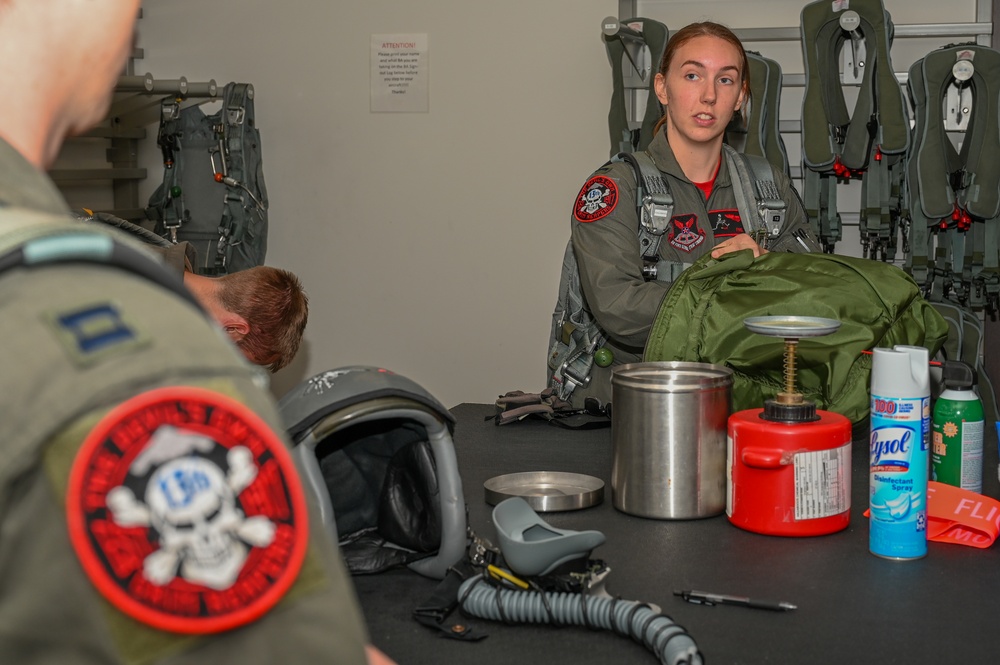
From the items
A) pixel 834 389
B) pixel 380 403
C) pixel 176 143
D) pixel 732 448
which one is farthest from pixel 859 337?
pixel 176 143

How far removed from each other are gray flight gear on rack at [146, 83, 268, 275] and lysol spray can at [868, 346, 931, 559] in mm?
2813

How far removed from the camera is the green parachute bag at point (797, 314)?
151cm

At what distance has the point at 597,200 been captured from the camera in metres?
2.21

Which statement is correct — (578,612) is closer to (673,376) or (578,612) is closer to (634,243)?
(673,376)

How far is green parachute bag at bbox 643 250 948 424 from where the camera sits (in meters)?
1.51

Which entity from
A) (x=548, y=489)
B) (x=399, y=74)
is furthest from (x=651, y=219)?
(x=399, y=74)

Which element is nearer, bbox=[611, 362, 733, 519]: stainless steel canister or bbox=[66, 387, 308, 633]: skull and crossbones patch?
bbox=[66, 387, 308, 633]: skull and crossbones patch

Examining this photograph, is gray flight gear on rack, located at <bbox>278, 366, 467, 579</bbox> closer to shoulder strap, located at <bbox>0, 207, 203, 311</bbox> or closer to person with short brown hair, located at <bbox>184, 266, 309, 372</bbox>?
shoulder strap, located at <bbox>0, 207, 203, 311</bbox>

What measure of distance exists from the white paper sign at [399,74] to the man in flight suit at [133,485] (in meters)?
3.30

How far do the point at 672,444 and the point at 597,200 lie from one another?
3.39 ft

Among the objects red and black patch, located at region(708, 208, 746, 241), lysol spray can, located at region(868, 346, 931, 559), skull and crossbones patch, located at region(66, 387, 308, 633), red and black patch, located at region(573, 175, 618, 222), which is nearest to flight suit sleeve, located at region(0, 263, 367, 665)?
skull and crossbones patch, located at region(66, 387, 308, 633)

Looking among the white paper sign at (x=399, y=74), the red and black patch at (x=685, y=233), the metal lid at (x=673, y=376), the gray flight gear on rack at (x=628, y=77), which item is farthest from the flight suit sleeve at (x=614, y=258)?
the white paper sign at (x=399, y=74)

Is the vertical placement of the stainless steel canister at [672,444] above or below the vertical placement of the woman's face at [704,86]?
below

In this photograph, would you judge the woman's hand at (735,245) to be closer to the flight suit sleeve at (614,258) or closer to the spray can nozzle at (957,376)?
the flight suit sleeve at (614,258)
